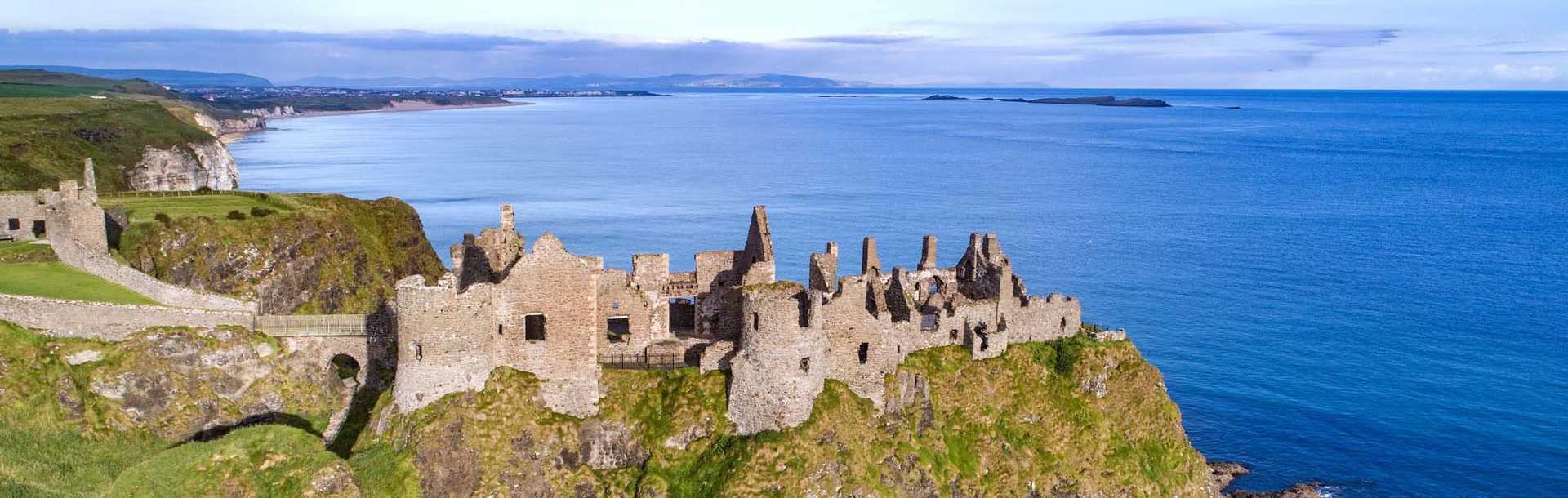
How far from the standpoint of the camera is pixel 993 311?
45281mm

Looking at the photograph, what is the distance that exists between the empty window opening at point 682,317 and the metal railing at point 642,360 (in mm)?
3678

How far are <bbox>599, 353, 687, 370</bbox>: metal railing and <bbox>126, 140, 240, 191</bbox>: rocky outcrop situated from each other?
71.9 meters

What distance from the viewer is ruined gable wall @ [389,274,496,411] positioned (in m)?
37.0

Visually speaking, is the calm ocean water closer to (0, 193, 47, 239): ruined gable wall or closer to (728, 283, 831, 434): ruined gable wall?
(728, 283, 831, 434): ruined gable wall

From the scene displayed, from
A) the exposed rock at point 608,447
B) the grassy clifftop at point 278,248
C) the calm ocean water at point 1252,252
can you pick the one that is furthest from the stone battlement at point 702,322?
the grassy clifftop at point 278,248

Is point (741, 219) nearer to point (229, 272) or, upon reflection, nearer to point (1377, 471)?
point (229, 272)

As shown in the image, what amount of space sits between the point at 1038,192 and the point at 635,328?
120 meters

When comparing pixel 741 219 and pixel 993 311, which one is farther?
pixel 741 219

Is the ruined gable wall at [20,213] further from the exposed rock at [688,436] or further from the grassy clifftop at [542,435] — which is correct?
the exposed rock at [688,436]

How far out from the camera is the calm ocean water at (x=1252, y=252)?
214 ft

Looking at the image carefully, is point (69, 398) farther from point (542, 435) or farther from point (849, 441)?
point (849, 441)

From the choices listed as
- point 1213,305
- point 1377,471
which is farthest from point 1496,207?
point 1377,471

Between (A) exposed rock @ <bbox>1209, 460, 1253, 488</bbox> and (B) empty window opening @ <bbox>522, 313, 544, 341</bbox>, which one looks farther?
(A) exposed rock @ <bbox>1209, 460, 1253, 488</bbox>

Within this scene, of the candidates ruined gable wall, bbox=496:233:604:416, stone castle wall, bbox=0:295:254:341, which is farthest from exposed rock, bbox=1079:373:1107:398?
stone castle wall, bbox=0:295:254:341
